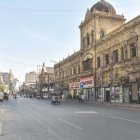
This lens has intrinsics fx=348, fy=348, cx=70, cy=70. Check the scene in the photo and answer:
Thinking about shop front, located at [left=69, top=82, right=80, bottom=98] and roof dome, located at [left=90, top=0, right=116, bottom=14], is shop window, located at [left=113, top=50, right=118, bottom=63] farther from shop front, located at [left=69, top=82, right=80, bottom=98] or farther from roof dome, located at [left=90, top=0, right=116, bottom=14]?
shop front, located at [left=69, top=82, right=80, bottom=98]

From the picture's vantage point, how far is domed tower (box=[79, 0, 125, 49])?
70.2m

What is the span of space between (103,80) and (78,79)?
62.1 ft

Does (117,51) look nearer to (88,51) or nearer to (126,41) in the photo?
(126,41)

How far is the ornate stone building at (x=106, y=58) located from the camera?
50.4 meters

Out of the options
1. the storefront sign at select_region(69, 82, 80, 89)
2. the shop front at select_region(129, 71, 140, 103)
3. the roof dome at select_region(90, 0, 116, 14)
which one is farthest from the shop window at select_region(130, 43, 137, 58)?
the storefront sign at select_region(69, 82, 80, 89)

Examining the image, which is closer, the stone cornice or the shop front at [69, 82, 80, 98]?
the stone cornice

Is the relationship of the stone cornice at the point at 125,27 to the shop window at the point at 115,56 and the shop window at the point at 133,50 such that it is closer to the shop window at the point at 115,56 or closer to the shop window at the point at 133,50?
the shop window at the point at 115,56

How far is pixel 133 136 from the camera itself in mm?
12148

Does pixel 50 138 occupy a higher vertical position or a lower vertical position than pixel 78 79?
lower

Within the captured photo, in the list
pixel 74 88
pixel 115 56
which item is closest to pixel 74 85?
pixel 74 88

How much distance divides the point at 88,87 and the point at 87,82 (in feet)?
4.52

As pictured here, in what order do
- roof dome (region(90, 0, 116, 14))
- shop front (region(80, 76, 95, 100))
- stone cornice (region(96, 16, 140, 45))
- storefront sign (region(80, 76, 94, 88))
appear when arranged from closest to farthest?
stone cornice (region(96, 16, 140, 45)), shop front (region(80, 76, 95, 100)), storefront sign (region(80, 76, 94, 88)), roof dome (region(90, 0, 116, 14))

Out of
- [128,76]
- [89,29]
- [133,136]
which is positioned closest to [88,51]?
[89,29]

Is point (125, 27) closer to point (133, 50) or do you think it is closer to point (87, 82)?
point (133, 50)
